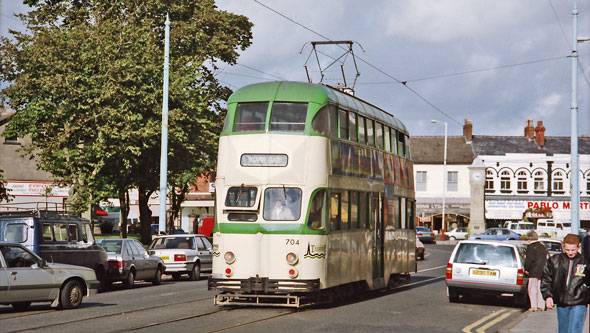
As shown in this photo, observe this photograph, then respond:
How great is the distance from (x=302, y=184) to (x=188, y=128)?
2404cm

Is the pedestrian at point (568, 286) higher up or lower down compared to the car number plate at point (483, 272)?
higher up

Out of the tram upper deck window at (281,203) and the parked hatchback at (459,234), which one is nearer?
the tram upper deck window at (281,203)

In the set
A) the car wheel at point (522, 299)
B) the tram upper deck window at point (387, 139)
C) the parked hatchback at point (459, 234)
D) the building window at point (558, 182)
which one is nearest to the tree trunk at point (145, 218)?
the tram upper deck window at point (387, 139)

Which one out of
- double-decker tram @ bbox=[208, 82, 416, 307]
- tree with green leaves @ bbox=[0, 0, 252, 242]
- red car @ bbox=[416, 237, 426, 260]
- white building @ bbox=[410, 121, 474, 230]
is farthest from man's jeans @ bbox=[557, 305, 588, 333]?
white building @ bbox=[410, 121, 474, 230]

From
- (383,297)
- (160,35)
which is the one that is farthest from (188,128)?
(383,297)

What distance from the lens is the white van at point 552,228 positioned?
68.4 m

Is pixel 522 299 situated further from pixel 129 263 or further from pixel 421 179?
pixel 421 179

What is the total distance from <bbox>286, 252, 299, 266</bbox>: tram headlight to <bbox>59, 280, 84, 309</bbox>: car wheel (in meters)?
4.55

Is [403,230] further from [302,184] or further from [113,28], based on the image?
[113,28]

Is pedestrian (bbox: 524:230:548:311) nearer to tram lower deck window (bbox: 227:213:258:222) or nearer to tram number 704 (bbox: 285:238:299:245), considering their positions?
tram number 704 (bbox: 285:238:299:245)

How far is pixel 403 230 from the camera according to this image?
76.8 feet

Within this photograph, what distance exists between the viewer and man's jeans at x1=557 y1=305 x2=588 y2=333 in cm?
970

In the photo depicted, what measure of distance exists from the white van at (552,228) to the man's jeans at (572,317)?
5722 centimetres

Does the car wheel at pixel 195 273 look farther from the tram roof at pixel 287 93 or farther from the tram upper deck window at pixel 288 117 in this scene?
the tram upper deck window at pixel 288 117
